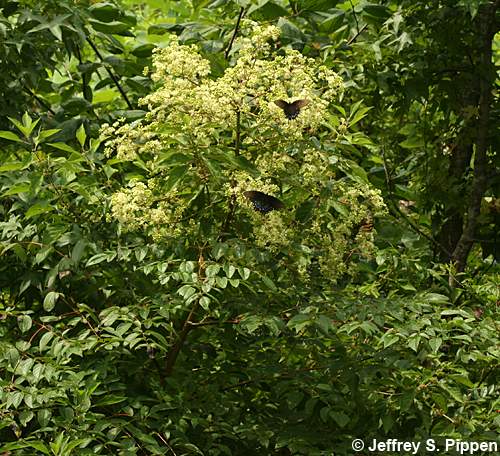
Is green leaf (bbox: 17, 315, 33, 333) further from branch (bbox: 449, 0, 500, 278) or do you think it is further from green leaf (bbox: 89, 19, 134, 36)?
branch (bbox: 449, 0, 500, 278)

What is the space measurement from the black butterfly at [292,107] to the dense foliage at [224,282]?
0.01 meters

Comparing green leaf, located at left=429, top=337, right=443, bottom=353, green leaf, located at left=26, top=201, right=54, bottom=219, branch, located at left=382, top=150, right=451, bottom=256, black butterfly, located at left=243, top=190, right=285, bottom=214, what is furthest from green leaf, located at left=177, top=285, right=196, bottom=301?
branch, located at left=382, top=150, right=451, bottom=256

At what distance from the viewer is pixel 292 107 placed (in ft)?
9.78

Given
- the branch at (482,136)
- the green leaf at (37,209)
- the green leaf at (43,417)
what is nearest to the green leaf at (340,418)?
the green leaf at (43,417)

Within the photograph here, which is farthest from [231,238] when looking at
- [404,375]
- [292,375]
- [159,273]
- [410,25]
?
[410,25]

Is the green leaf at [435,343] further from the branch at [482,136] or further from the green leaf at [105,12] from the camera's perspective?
the green leaf at [105,12]

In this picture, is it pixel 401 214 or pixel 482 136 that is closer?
pixel 482 136

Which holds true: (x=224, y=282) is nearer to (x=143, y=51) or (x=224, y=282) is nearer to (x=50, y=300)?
(x=50, y=300)

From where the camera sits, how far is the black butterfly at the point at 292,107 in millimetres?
2967

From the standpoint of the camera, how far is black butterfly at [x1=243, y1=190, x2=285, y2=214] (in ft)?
9.86

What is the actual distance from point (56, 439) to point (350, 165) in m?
1.31

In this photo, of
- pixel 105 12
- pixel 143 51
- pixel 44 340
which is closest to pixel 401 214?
pixel 143 51

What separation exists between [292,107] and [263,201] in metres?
0.30

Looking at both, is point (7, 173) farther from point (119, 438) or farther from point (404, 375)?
point (404, 375)
